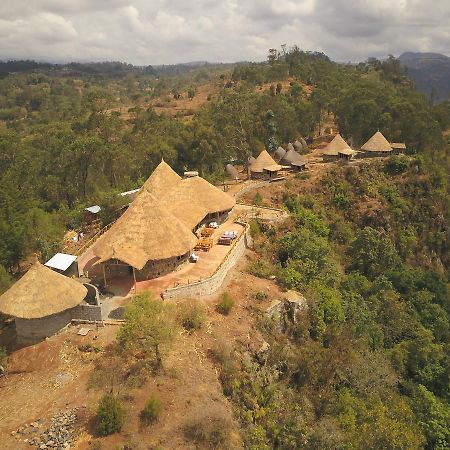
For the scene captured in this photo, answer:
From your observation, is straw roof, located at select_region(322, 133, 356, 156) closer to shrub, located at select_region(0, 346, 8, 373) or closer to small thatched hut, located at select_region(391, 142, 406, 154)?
small thatched hut, located at select_region(391, 142, 406, 154)

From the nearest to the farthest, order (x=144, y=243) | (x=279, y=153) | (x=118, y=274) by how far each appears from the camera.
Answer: (x=144, y=243) → (x=118, y=274) → (x=279, y=153)

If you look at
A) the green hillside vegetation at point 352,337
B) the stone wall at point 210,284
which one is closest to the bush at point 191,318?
the stone wall at point 210,284

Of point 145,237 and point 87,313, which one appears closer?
point 87,313

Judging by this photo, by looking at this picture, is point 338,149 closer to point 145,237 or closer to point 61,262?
point 145,237

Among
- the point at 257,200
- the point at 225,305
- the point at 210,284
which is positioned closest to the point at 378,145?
the point at 257,200

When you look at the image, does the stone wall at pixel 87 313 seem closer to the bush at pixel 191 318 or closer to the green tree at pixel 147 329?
the green tree at pixel 147 329

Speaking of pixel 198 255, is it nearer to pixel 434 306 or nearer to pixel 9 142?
pixel 434 306

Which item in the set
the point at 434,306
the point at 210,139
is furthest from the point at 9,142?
the point at 434,306
